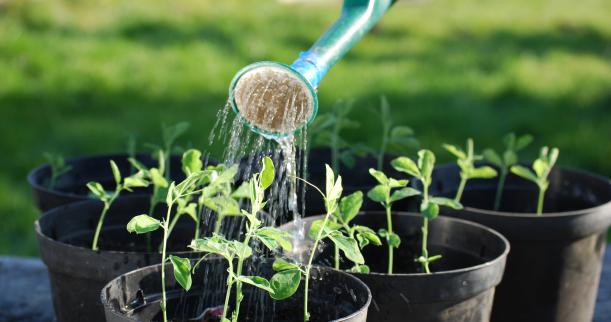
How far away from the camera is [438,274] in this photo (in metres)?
1.72

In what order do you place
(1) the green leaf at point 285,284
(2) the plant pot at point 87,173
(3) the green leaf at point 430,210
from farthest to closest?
(2) the plant pot at point 87,173 → (3) the green leaf at point 430,210 → (1) the green leaf at point 285,284

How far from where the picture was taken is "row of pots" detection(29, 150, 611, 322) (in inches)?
68.2

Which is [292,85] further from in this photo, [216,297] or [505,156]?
[505,156]

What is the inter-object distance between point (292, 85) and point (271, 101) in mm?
84

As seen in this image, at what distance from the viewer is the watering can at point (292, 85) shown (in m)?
1.82

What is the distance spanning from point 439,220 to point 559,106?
11.0ft

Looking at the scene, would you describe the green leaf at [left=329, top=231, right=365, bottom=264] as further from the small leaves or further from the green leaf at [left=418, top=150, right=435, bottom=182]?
the green leaf at [left=418, top=150, right=435, bottom=182]

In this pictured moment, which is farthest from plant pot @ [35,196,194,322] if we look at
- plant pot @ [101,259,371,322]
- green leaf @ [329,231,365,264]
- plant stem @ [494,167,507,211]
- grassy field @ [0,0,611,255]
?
grassy field @ [0,0,611,255]

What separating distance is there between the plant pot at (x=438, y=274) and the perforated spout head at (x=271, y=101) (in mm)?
232

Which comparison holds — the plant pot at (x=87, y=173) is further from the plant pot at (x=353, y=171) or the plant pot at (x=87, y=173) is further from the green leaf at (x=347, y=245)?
the green leaf at (x=347, y=245)

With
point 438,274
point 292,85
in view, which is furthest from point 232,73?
point 438,274

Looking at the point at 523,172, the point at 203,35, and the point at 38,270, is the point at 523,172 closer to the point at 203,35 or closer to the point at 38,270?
the point at 38,270

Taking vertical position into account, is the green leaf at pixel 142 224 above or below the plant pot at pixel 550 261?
above

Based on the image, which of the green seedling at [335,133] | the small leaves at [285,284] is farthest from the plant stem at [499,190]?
the small leaves at [285,284]
